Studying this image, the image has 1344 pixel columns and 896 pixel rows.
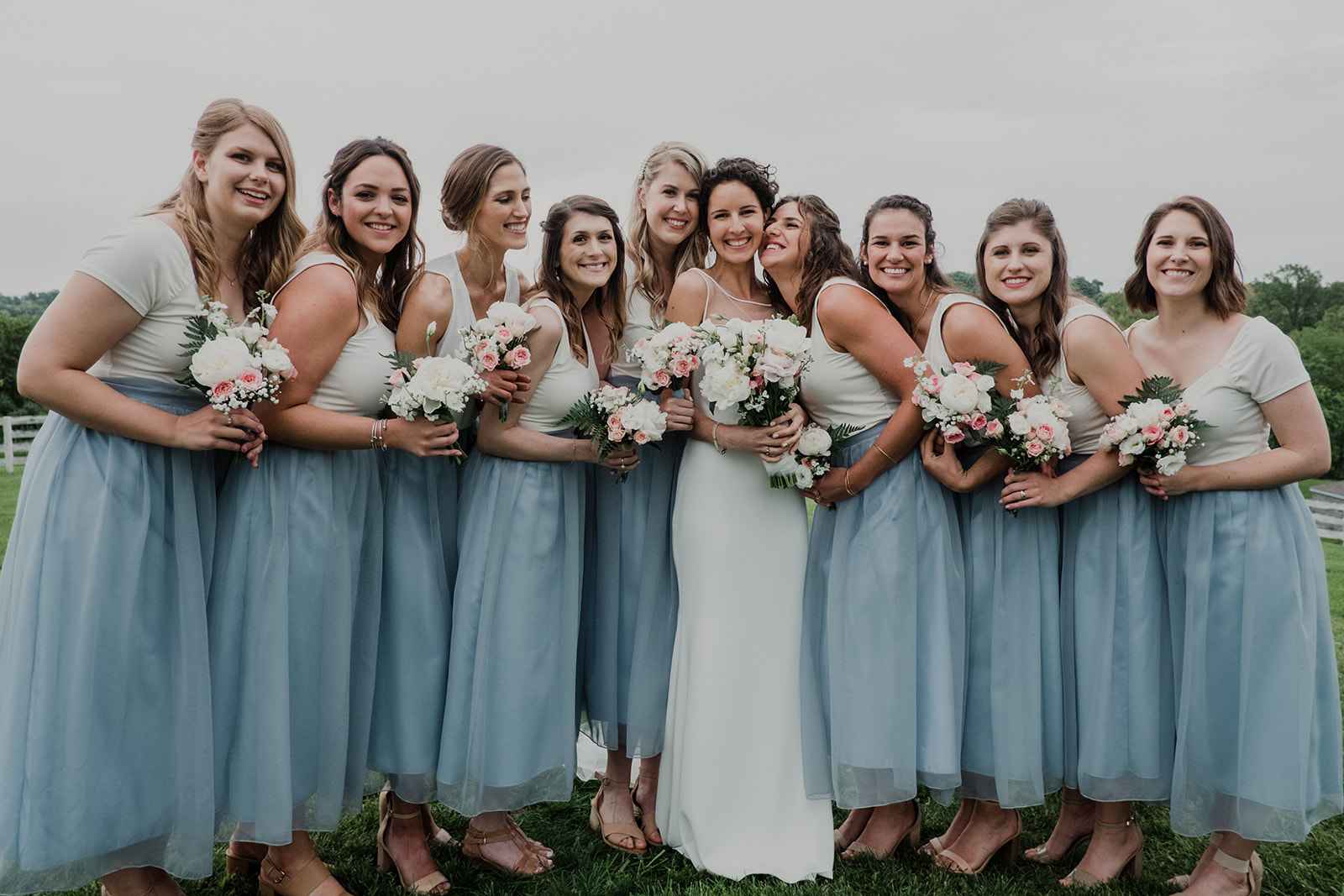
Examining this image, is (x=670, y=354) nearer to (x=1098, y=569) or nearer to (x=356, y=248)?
(x=356, y=248)

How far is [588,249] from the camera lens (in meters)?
5.47

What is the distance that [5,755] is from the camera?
402cm

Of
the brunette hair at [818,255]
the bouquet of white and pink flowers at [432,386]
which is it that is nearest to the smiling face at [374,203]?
the bouquet of white and pink flowers at [432,386]

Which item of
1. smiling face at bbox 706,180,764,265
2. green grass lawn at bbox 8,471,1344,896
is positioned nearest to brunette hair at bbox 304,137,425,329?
smiling face at bbox 706,180,764,265

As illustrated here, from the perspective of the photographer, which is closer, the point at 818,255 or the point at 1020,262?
the point at 1020,262

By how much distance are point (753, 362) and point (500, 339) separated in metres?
1.29

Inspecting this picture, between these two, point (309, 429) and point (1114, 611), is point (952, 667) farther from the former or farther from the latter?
point (309, 429)

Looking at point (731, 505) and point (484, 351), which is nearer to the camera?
point (484, 351)

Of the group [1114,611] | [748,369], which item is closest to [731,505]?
[748,369]

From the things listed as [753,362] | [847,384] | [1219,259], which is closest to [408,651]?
[753,362]

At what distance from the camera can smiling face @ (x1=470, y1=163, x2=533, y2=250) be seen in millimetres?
5430

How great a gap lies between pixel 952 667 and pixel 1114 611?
0.88m

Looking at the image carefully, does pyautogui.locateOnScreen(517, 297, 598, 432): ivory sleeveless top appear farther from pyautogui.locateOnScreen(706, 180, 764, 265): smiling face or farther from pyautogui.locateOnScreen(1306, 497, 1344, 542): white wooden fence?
pyautogui.locateOnScreen(1306, 497, 1344, 542): white wooden fence

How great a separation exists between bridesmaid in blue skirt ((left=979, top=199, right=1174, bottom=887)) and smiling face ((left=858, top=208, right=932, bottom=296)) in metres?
0.36
